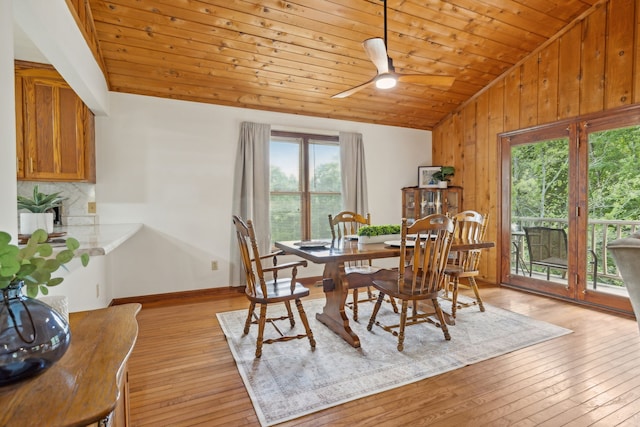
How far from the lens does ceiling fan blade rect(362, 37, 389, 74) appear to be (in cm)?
236

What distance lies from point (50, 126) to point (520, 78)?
5183 mm

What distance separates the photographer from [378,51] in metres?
2.44

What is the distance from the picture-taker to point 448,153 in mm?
5379

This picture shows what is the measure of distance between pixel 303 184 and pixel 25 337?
4.07 meters

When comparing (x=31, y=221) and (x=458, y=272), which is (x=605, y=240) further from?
(x=31, y=221)

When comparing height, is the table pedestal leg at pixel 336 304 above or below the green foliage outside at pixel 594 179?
below

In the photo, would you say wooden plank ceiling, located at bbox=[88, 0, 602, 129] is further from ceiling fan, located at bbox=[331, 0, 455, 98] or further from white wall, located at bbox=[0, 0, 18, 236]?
white wall, located at bbox=[0, 0, 18, 236]

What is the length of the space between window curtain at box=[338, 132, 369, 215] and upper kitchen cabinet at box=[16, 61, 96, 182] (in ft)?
10.1

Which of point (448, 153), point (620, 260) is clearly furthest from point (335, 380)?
point (448, 153)

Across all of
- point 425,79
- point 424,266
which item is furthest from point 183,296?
point 425,79

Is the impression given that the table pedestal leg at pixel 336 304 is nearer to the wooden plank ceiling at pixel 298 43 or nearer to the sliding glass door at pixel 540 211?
the wooden plank ceiling at pixel 298 43

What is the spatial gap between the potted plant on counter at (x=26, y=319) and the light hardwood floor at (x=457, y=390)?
1.22 meters

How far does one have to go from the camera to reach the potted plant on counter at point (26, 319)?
773mm

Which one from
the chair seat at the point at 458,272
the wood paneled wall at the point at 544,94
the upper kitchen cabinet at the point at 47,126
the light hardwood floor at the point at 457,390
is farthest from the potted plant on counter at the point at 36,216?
the wood paneled wall at the point at 544,94
